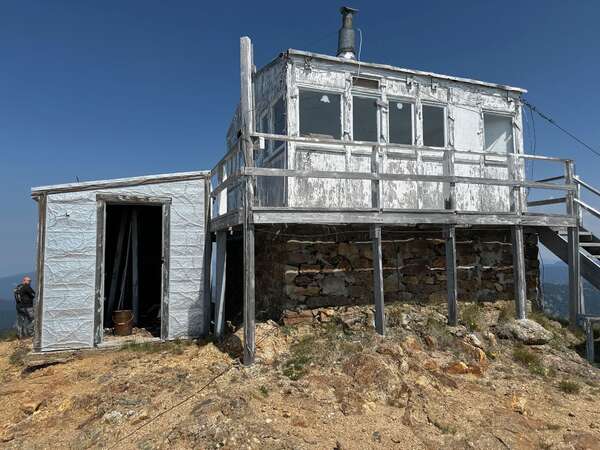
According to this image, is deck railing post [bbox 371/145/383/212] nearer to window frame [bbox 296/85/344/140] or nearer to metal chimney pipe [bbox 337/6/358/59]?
window frame [bbox 296/85/344/140]

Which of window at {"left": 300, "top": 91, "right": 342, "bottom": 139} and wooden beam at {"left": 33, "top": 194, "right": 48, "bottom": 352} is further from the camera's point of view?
window at {"left": 300, "top": 91, "right": 342, "bottom": 139}

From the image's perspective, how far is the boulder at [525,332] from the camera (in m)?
9.06

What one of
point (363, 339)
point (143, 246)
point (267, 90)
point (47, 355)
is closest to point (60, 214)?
point (47, 355)

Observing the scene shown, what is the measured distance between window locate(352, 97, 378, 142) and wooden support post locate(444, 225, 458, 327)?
2.87 m

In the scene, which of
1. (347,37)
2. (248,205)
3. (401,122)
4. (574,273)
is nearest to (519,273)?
(574,273)

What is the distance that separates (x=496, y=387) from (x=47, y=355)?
343 inches

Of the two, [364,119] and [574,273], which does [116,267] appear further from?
[574,273]

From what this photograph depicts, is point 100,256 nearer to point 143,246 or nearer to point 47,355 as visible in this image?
point 47,355

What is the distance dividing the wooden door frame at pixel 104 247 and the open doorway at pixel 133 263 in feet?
4.98

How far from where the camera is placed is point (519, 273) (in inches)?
386

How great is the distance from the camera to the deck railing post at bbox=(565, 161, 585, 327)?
1023 centimetres

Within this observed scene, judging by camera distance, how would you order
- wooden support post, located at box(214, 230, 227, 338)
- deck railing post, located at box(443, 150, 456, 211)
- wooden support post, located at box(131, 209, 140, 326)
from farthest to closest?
wooden support post, located at box(131, 209, 140, 326)
wooden support post, located at box(214, 230, 227, 338)
deck railing post, located at box(443, 150, 456, 211)

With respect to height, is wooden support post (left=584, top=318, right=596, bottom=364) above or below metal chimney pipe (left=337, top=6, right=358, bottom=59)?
below

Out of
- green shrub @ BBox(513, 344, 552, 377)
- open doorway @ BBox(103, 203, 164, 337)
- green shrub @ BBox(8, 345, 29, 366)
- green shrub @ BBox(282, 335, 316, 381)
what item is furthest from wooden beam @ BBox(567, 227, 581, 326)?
green shrub @ BBox(8, 345, 29, 366)
